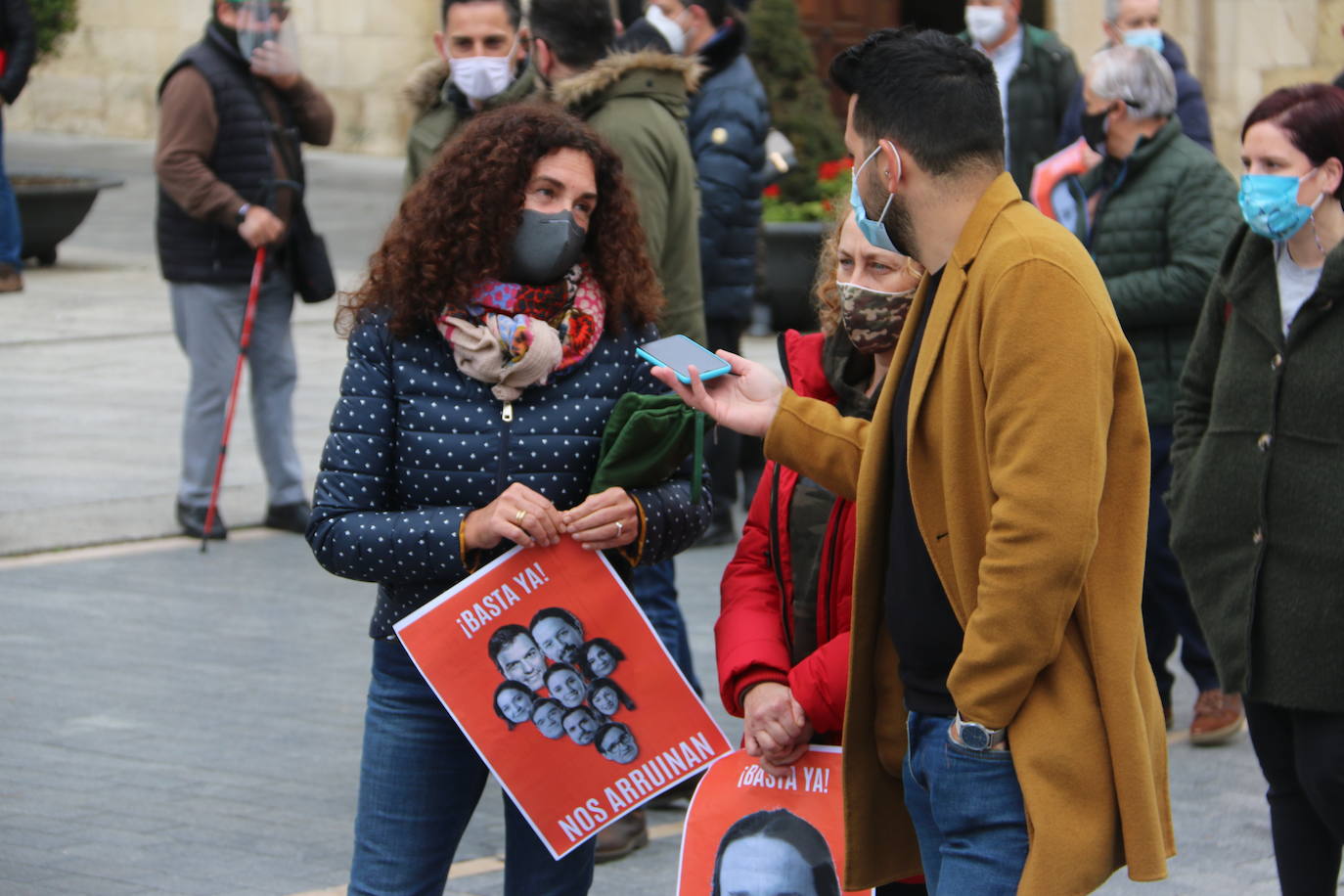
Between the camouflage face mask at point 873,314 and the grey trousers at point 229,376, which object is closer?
the camouflage face mask at point 873,314

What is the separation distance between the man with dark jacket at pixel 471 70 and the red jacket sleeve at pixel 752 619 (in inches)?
108

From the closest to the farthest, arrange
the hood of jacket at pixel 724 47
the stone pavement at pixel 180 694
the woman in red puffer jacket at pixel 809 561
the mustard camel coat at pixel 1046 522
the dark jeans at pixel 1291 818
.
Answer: the mustard camel coat at pixel 1046 522, the woman in red puffer jacket at pixel 809 561, the dark jeans at pixel 1291 818, the stone pavement at pixel 180 694, the hood of jacket at pixel 724 47

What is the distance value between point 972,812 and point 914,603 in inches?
12.5

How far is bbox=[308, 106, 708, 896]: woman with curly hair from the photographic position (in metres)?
3.49

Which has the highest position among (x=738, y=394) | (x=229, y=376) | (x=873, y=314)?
(x=873, y=314)

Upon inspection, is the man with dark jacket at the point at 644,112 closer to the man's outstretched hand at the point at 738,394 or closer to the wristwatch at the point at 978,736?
the man's outstretched hand at the point at 738,394

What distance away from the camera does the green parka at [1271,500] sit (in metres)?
4.09

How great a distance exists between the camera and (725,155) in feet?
26.1

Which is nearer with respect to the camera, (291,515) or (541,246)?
(541,246)

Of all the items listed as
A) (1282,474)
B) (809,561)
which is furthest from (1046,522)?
(1282,474)

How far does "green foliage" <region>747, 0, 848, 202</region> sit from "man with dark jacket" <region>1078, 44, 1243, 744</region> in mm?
8203

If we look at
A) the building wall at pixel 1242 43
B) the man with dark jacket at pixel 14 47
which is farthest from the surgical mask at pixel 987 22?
the building wall at pixel 1242 43

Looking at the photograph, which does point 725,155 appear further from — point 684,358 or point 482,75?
point 684,358

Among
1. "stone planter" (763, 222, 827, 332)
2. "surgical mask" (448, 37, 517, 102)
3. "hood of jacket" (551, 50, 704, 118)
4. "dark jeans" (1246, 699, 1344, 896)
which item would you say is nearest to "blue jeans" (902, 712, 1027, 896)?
"dark jeans" (1246, 699, 1344, 896)
